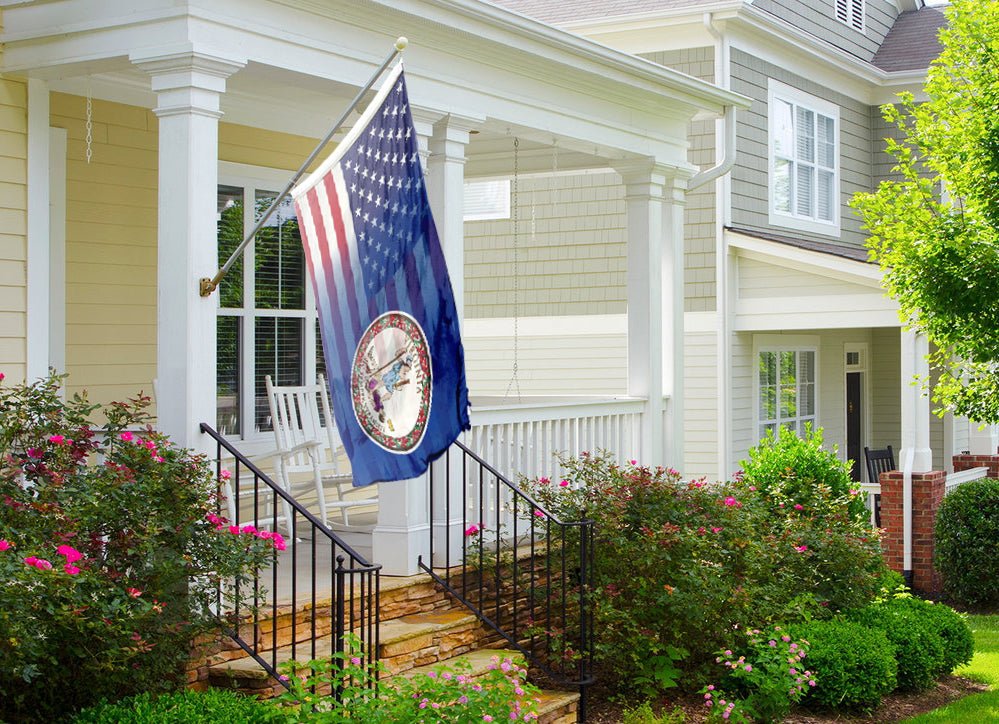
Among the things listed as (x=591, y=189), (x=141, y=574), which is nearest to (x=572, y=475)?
(x=141, y=574)

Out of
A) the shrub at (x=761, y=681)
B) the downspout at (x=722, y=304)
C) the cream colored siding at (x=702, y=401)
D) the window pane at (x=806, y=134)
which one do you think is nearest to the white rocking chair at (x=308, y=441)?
the shrub at (x=761, y=681)

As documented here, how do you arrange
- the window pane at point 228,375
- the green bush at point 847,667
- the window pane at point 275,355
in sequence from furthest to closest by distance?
1. the window pane at point 275,355
2. the window pane at point 228,375
3. the green bush at point 847,667

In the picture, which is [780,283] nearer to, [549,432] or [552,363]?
[552,363]

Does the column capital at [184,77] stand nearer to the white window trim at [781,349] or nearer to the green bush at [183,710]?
the green bush at [183,710]

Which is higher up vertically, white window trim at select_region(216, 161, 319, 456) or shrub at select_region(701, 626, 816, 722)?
white window trim at select_region(216, 161, 319, 456)

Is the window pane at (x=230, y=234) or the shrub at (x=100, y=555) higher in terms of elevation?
the window pane at (x=230, y=234)

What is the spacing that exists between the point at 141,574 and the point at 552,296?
34.8ft

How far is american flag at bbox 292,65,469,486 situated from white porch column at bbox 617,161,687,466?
14.1 feet

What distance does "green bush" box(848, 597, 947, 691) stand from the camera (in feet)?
27.8

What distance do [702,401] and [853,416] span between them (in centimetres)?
513

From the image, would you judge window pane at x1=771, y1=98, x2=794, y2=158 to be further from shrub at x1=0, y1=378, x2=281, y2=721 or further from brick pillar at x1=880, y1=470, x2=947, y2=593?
shrub at x1=0, y1=378, x2=281, y2=721

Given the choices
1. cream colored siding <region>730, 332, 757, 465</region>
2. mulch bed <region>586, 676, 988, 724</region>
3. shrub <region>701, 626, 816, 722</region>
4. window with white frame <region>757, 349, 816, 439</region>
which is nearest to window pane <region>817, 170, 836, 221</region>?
window with white frame <region>757, 349, 816, 439</region>

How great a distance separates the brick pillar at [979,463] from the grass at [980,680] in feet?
9.18

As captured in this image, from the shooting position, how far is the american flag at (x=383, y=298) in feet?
17.4
